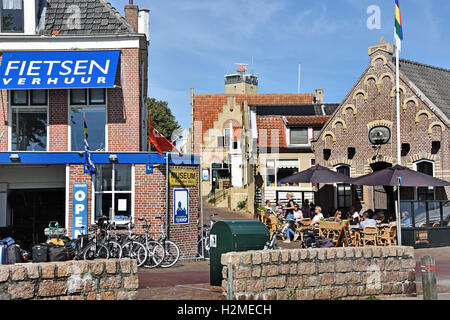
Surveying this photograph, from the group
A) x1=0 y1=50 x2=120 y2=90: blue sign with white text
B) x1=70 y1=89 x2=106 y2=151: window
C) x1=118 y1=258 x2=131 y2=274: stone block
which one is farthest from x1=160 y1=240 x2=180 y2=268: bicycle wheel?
x1=118 y1=258 x2=131 y2=274: stone block

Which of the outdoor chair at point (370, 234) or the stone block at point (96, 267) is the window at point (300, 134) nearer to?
the outdoor chair at point (370, 234)

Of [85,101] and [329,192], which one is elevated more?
[85,101]

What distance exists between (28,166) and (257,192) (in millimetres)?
18566

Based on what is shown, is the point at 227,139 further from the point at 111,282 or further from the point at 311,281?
the point at 111,282

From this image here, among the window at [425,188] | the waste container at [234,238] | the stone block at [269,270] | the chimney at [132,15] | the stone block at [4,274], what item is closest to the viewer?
the stone block at [4,274]

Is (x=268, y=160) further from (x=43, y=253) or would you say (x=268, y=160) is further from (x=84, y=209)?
(x=43, y=253)

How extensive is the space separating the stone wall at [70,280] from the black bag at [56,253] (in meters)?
3.56

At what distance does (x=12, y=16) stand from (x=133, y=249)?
9.79 meters

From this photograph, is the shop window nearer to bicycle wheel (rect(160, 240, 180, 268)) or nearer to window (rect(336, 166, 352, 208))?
bicycle wheel (rect(160, 240, 180, 268))

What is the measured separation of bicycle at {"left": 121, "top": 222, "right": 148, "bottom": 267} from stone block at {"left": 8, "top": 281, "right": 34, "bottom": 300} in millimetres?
7281

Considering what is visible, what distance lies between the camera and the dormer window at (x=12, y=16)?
2027 cm

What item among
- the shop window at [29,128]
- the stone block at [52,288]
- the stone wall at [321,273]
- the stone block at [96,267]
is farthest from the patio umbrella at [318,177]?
the stone block at [52,288]
